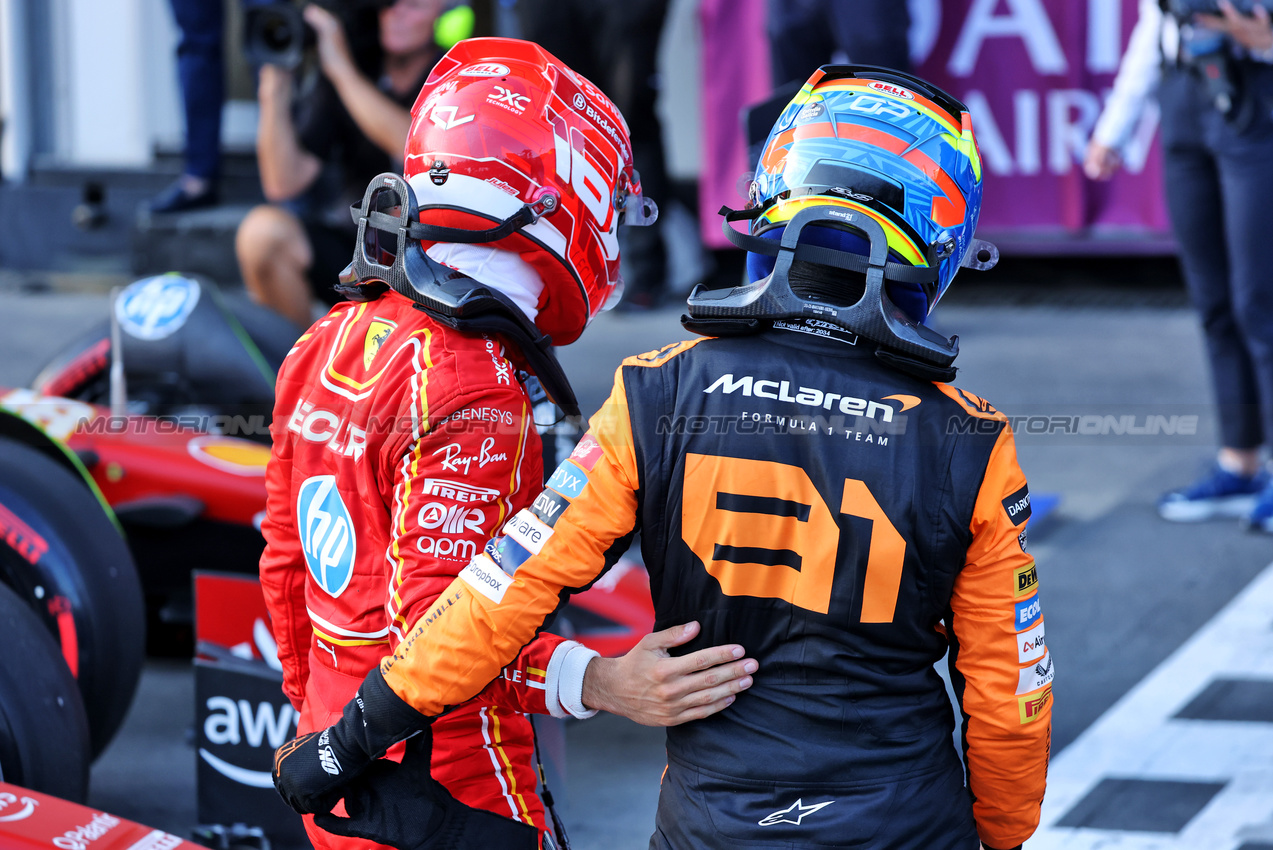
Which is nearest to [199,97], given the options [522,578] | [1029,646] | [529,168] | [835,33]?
[835,33]

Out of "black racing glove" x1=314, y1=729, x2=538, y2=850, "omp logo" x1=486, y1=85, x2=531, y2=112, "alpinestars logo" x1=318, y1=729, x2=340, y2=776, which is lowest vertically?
"black racing glove" x1=314, y1=729, x2=538, y2=850

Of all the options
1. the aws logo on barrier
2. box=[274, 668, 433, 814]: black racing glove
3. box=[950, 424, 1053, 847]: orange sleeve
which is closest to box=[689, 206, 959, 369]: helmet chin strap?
box=[950, 424, 1053, 847]: orange sleeve

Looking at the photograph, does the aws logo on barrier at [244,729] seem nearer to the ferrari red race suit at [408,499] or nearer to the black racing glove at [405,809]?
the ferrari red race suit at [408,499]

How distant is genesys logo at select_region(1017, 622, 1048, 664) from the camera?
5.13ft

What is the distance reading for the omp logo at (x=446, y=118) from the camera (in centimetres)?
188

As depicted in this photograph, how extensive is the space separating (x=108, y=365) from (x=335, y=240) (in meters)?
1.43

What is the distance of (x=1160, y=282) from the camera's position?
7.73m

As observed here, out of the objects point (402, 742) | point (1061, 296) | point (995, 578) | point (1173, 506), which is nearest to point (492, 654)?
point (402, 742)

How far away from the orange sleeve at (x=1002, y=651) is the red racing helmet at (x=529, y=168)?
28.4 inches

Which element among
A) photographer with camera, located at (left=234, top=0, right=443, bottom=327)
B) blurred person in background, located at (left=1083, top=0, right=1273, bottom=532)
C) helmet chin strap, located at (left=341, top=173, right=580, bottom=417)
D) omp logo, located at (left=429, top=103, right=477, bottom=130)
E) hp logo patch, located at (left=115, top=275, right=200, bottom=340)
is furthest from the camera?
photographer with camera, located at (left=234, top=0, right=443, bottom=327)

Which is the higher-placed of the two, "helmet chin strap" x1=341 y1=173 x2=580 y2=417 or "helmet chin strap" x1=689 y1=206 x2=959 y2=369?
"helmet chin strap" x1=689 y1=206 x2=959 y2=369

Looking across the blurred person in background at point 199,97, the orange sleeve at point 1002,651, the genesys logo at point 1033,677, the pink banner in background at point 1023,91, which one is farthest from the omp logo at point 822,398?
the blurred person in background at point 199,97

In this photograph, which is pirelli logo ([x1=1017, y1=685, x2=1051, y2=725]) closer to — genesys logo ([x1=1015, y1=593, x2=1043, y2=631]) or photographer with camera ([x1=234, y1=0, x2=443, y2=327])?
genesys logo ([x1=1015, y1=593, x2=1043, y2=631])

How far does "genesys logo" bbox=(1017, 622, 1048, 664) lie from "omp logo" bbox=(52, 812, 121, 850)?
1.33 metres
